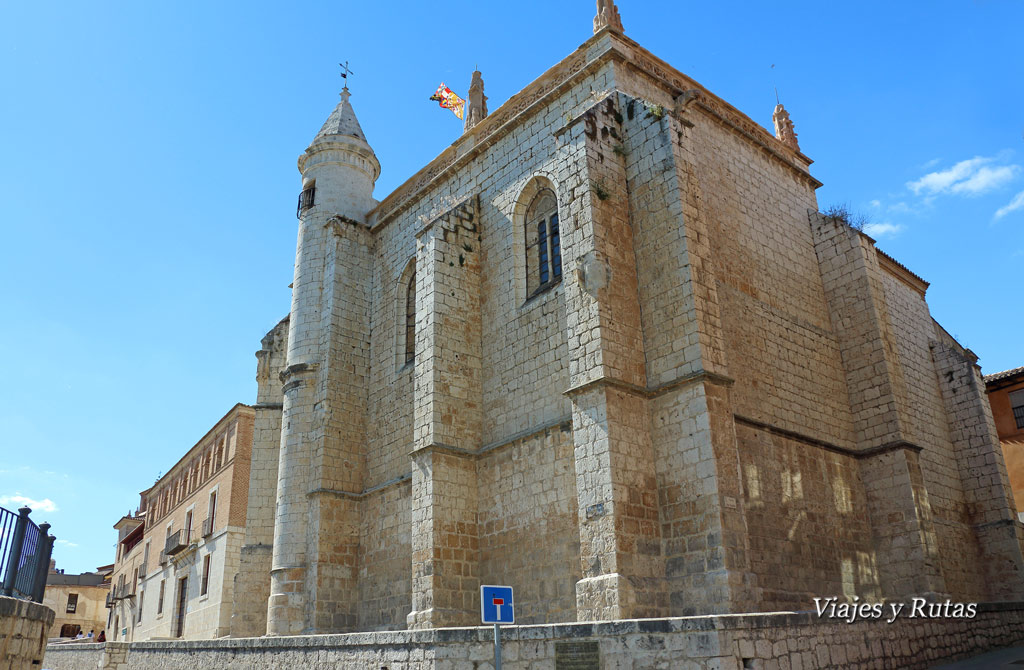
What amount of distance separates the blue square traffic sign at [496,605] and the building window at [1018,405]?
19181 mm

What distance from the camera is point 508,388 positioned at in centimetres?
1334

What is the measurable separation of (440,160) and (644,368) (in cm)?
816

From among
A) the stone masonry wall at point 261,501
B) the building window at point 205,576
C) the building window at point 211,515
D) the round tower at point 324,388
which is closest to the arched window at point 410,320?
the round tower at point 324,388

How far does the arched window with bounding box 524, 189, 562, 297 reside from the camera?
1347cm

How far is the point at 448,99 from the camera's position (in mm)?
19734

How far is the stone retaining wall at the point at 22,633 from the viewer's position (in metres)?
6.93

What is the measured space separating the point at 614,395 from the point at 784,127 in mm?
9760

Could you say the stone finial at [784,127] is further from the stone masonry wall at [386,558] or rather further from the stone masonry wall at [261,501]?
the stone masonry wall at [261,501]

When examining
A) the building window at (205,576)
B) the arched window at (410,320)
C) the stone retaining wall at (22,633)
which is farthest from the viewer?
the building window at (205,576)

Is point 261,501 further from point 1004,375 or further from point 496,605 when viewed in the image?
point 1004,375

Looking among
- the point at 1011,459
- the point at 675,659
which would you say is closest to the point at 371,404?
the point at 675,659

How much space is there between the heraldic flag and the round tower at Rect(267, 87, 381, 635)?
210 centimetres

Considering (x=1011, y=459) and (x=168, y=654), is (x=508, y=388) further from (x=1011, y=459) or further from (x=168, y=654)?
(x=1011, y=459)

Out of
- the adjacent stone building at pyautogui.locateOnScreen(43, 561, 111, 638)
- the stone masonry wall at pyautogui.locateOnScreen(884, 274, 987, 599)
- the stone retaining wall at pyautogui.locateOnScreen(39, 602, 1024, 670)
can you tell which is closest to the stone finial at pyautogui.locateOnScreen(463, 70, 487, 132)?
the stone masonry wall at pyautogui.locateOnScreen(884, 274, 987, 599)
